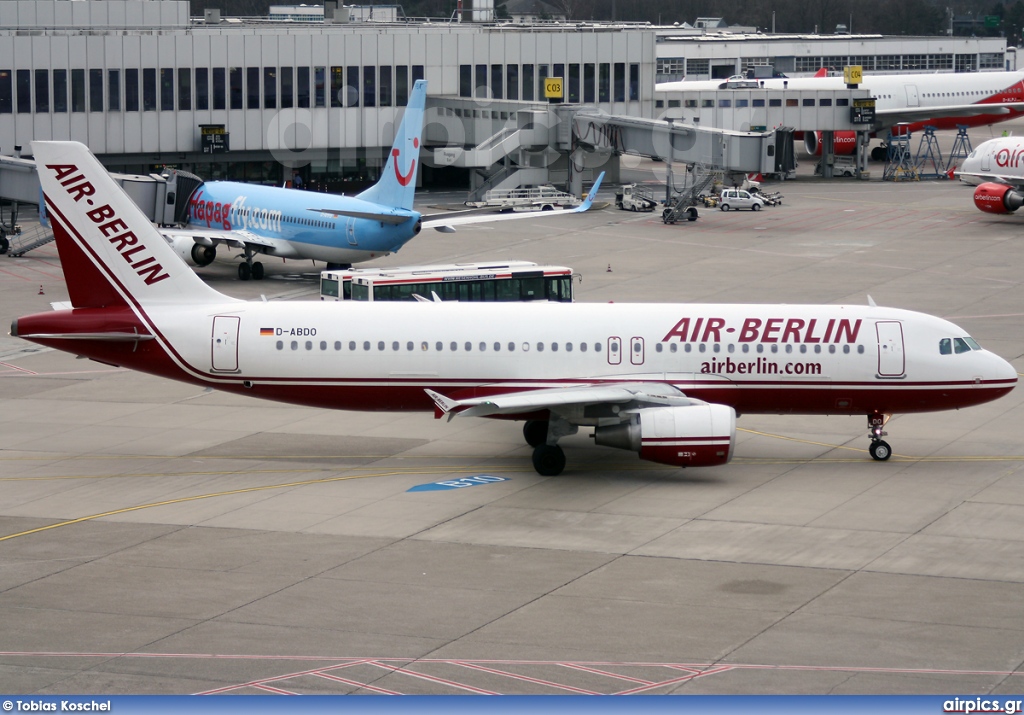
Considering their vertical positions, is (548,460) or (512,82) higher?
(512,82)

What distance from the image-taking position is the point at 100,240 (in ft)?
113

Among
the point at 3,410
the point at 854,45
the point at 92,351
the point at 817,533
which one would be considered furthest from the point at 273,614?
the point at 854,45

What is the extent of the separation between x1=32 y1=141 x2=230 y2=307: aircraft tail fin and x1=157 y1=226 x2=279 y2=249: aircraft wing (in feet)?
104

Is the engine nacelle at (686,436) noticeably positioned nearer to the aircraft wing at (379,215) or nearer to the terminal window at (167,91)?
the aircraft wing at (379,215)

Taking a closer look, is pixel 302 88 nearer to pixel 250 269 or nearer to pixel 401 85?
pixel 401 85

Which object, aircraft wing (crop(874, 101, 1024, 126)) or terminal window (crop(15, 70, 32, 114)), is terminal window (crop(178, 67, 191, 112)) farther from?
aircraft wing (crop(874, 101, 1024, 126))

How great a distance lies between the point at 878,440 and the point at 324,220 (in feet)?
119

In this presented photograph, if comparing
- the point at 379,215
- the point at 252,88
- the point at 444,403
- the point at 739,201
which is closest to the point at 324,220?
the point at 379,215

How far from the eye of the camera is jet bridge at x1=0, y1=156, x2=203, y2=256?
7194 centimetres

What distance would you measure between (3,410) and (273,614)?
2160 centimetres

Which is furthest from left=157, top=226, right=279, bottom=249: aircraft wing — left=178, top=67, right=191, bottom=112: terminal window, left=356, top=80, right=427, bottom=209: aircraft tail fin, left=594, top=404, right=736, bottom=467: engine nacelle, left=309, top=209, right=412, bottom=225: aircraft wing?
left=594, top=404, right=736, bottom=467: engine nacelle

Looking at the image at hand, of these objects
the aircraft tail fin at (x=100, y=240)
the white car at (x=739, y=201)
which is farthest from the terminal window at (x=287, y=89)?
the aircraft tail fin at (x=100, y=240)

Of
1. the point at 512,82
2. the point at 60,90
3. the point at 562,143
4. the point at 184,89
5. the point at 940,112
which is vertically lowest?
the point at 562,143

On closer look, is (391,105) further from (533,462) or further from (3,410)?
(533,462)
